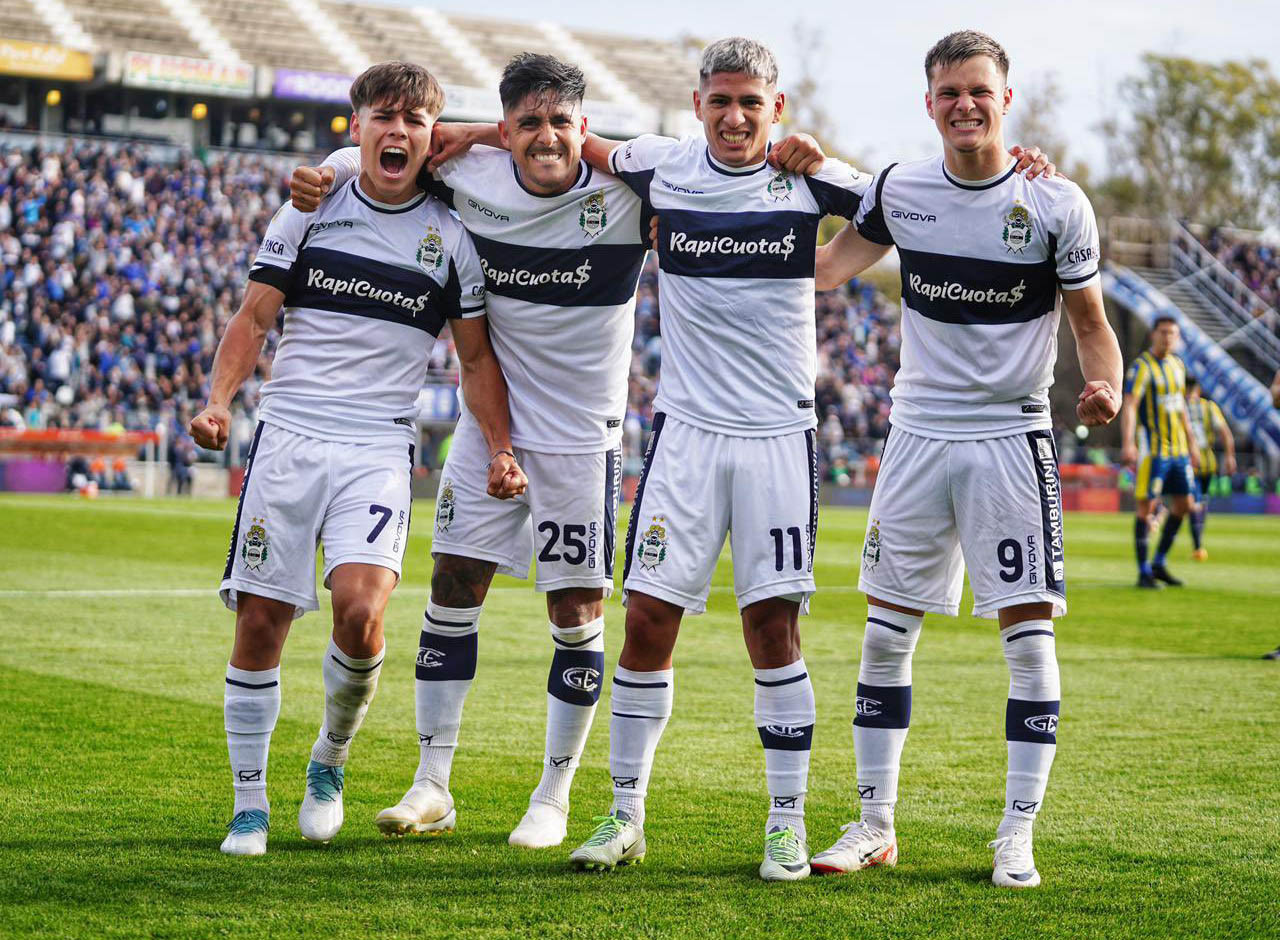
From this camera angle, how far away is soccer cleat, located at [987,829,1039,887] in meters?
4.25

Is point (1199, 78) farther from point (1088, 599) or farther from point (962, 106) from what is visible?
point (962, 106)

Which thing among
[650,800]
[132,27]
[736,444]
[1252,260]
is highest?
[132,27]

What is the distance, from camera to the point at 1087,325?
15.0 feet

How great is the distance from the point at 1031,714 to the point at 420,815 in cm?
193

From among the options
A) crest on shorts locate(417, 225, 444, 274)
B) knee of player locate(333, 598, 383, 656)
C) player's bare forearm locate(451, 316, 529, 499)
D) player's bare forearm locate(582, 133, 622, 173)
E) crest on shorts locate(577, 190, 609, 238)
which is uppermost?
player's bare forearm locate(582, 133, 622, 173)

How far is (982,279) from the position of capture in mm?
4590

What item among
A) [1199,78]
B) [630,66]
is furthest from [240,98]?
[1199,78]

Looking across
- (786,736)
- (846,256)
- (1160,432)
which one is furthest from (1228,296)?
(786,736)

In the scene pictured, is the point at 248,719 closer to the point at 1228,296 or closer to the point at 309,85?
the point at 1228,296

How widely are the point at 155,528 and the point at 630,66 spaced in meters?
37.8

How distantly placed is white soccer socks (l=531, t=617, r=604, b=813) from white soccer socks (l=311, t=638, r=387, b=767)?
627mm

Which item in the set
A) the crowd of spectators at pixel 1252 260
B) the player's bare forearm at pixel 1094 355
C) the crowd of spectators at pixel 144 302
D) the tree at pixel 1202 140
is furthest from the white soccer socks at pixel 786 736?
the tree at pixel 1202 140

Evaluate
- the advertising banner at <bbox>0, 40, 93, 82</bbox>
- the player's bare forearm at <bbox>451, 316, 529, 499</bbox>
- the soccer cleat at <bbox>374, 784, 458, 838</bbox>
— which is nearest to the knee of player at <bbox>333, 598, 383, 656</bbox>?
the soccer cleat at <bbox>374, 784, 458, 838</bbox>

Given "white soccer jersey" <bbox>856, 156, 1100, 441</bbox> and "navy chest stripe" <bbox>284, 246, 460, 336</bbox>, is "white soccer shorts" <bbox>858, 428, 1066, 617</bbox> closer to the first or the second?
"white soccer jersey" <bbox>856, 156, 1100, 441</bbox>
